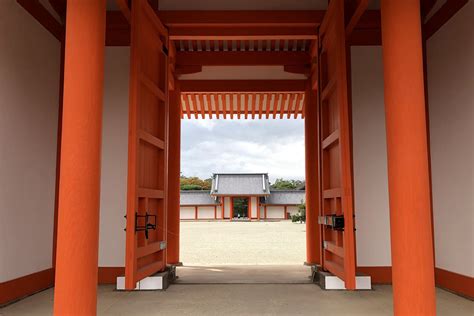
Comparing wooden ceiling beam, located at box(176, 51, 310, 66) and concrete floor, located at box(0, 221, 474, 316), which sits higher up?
wooden ceiling beam, located at box(176, 51, 310, 66)

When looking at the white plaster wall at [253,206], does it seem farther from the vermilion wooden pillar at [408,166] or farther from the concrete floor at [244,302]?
the vermilion wooden pillar at [408,166]

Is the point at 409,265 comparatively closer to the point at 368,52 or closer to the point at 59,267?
the point at 59,267

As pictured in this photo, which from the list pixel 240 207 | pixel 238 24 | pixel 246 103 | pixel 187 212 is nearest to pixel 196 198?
pixel 187 212

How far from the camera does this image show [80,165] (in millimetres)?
2480

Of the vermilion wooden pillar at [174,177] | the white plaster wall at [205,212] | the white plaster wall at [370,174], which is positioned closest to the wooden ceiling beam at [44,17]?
the vermilion wooden pillar at [174,177]

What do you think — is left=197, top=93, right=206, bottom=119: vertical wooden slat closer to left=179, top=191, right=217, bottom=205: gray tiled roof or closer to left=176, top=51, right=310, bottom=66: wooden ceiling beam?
left=176, top=51, right=310, bottom=66: wooden ceiling beam

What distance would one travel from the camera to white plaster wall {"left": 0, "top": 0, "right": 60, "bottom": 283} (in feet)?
11.5

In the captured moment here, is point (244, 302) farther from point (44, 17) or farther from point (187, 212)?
point (187, 212)

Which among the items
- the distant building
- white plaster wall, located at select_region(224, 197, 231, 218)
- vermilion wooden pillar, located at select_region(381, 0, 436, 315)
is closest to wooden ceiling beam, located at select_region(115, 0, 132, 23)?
vermilion wooden pillar, located at select_region(381, 0, 436, 315)

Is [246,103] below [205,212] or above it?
above

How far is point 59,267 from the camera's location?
244cm

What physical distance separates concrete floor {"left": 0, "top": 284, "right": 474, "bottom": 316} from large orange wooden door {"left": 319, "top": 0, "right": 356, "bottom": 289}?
0.24 meters

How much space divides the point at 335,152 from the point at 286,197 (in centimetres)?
2428

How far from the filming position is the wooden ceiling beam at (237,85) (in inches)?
263
